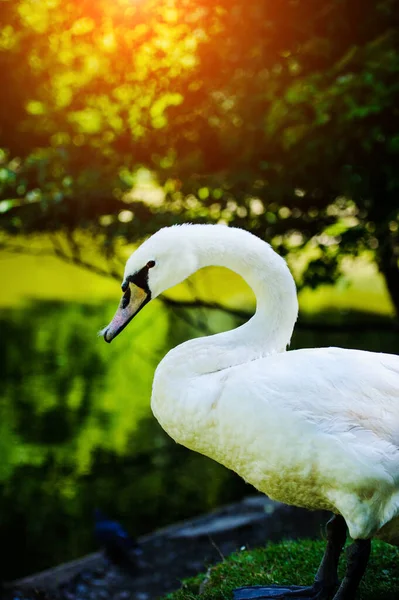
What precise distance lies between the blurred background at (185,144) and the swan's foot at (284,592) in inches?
140

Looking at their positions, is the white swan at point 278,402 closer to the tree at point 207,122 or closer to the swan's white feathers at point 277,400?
the swan's white feathers at point 277,400

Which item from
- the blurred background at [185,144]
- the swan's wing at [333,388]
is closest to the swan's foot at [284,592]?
the swan's wing at [333,388]

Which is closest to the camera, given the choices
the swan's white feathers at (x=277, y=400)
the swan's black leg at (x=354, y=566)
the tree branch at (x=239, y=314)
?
the swan's white feathers at (x=277, y=400)

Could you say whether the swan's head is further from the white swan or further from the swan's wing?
the swan's wing

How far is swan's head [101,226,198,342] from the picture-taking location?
3.49 meters

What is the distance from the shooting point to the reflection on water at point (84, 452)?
834 centimetres

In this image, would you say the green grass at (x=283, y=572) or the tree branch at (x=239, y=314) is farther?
the tree branch at (x=239, y=314)

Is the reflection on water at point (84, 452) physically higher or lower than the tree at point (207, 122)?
lower

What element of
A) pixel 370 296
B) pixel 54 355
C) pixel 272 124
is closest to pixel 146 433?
pixel 54 355

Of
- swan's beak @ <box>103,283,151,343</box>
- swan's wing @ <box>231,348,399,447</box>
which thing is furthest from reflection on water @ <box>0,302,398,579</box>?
swan's wing @ <box>231,348,399,447</box>

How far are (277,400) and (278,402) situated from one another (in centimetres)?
1

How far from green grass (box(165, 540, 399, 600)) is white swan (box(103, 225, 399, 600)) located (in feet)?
1.36

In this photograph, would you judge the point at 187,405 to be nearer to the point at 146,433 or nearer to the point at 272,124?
the point at 272,124

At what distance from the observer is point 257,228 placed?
284 inches
